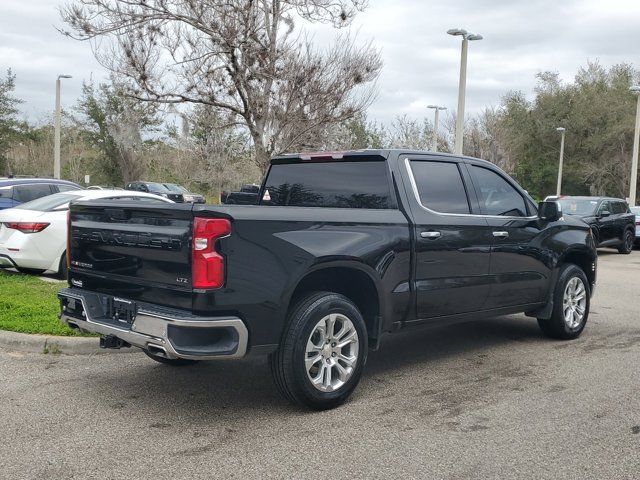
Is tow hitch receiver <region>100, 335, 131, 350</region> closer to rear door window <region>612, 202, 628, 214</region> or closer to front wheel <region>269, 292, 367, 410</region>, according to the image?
front wheel <region>269, 292, 367, 410</region>

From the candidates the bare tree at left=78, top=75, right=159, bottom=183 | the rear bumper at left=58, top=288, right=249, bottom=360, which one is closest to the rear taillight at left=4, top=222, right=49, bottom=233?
the rear bumper at left=58, top=288, right=249, bottom=360

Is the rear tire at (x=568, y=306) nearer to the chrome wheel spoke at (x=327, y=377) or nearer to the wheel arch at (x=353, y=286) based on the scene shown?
the wheel arch at (x=353, y=286)

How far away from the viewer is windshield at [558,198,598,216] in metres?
17.9

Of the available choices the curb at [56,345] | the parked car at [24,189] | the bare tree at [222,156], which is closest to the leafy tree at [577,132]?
the bare tree at [222,156]

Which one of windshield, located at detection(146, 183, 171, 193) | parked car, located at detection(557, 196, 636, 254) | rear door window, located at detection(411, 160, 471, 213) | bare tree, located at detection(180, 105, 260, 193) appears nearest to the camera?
rear door window, located at detection(411, 160, 471, 213)

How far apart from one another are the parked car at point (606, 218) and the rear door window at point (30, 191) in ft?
41.7

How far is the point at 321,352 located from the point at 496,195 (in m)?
2.65

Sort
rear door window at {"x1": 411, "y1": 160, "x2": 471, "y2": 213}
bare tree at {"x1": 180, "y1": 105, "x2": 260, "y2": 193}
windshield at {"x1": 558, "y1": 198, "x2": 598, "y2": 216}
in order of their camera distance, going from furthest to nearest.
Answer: bare tree at {"x1": 180, "y1": 105, "x2": 260, "y2": 193} → windshield at {"x1": 558, "y1": 198, "x2": 598, "y2": 216} → rear door window at {"x1": 411, "y1": 160, "x2": 471, "y2": 213}

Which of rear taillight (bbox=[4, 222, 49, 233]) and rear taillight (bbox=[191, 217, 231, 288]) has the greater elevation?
rear taillight (bbox=[191, 217, 231, 288])

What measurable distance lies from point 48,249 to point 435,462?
7338 millimetres

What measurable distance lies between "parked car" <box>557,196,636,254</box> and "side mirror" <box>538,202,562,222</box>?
1136cm

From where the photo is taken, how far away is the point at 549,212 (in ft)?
22.0

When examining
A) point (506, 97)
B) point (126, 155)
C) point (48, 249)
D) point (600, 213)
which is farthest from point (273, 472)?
point (506, 97)

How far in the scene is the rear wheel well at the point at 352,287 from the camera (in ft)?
16.0
